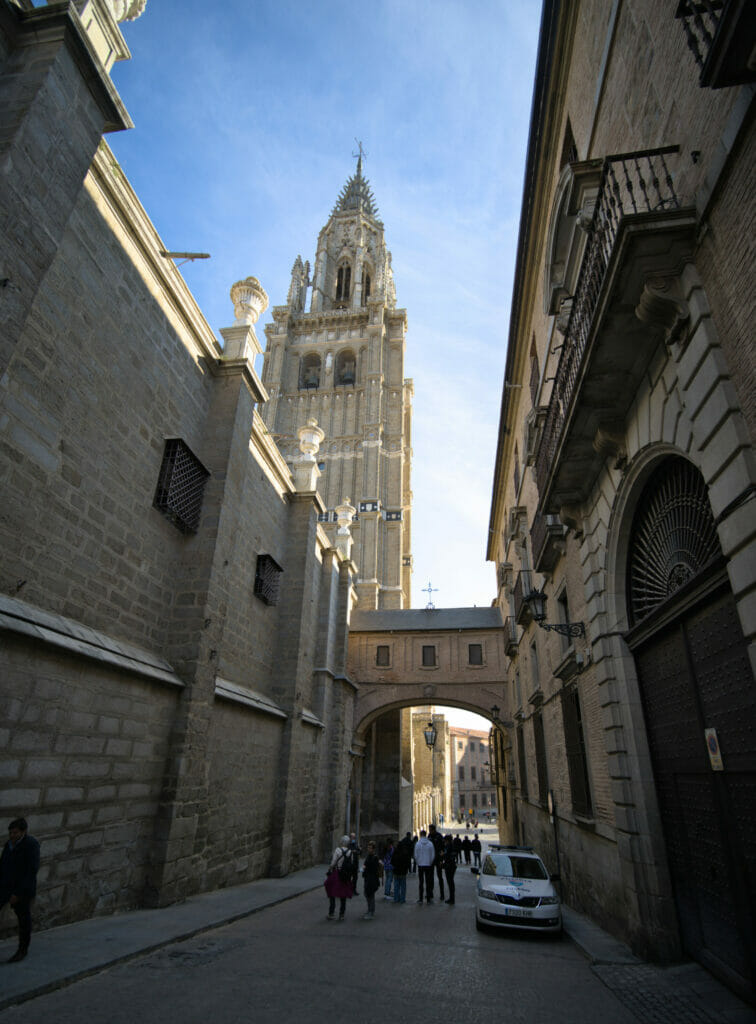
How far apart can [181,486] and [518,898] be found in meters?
8.12

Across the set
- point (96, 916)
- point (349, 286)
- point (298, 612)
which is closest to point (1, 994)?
point (96, 916)

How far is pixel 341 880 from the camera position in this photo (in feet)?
26.7

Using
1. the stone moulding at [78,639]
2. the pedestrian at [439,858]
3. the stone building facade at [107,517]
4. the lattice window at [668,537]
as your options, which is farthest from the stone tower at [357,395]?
the lattice window at [668,537]

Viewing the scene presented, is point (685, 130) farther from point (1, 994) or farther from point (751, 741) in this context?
point (1, 994)

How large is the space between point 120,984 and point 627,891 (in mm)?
5319

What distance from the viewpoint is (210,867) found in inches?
389

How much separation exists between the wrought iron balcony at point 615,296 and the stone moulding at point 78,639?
20.3 ft

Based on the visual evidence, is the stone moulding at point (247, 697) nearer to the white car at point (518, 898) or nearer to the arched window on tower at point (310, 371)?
the white car at point (518, 898)

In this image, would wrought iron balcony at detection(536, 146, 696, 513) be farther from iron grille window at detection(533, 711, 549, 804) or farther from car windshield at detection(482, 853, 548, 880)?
iron grille window at detection(533, 711, 549, 804)

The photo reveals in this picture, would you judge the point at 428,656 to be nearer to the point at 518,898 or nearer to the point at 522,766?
the point at 522,766

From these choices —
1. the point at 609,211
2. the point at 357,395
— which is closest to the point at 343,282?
the point at 357,395

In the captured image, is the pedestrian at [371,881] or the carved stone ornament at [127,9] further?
the pedestrian at [371,881]

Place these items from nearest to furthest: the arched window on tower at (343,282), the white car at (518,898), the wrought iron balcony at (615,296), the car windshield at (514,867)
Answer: the wrought iron balcony at (615,296)
the white car at (518,898)
the car windshield at (514,867)
the arched window on tower at (343,282)

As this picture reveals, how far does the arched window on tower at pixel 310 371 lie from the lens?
164 ft
